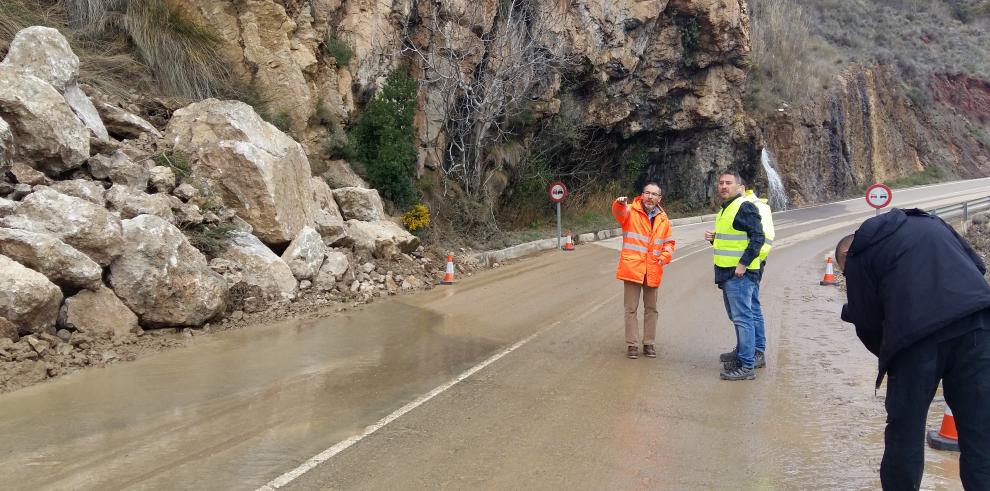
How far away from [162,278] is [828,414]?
720 cm

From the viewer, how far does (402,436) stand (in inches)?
210

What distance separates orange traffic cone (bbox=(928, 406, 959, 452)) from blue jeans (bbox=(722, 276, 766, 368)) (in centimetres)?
192

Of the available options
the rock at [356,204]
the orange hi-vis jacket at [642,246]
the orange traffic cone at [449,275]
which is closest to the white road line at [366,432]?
the orange hi-vis jacket at [642,246]

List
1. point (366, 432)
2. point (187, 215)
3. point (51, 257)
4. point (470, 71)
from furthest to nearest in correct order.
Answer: point (470, 71)
point (187, 215)
point (51, 257)
point (366, 432)

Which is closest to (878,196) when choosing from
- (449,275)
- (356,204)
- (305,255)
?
(449,275)

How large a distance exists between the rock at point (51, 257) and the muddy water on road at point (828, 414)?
699cm

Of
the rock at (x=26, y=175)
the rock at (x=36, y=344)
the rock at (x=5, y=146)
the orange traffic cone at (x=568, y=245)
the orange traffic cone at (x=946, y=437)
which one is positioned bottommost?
the orange traffic cone at (x=946, y=437)

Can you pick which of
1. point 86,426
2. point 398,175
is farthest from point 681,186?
point 86,426

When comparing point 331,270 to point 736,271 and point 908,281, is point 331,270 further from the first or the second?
point 908,281

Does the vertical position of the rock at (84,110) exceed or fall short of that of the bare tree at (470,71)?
it falls short

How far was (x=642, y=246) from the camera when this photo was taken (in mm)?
7781

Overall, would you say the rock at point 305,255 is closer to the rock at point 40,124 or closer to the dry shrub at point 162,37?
the rock at point 40,124

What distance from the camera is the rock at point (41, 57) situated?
9.79m

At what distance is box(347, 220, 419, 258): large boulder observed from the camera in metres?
13.0
